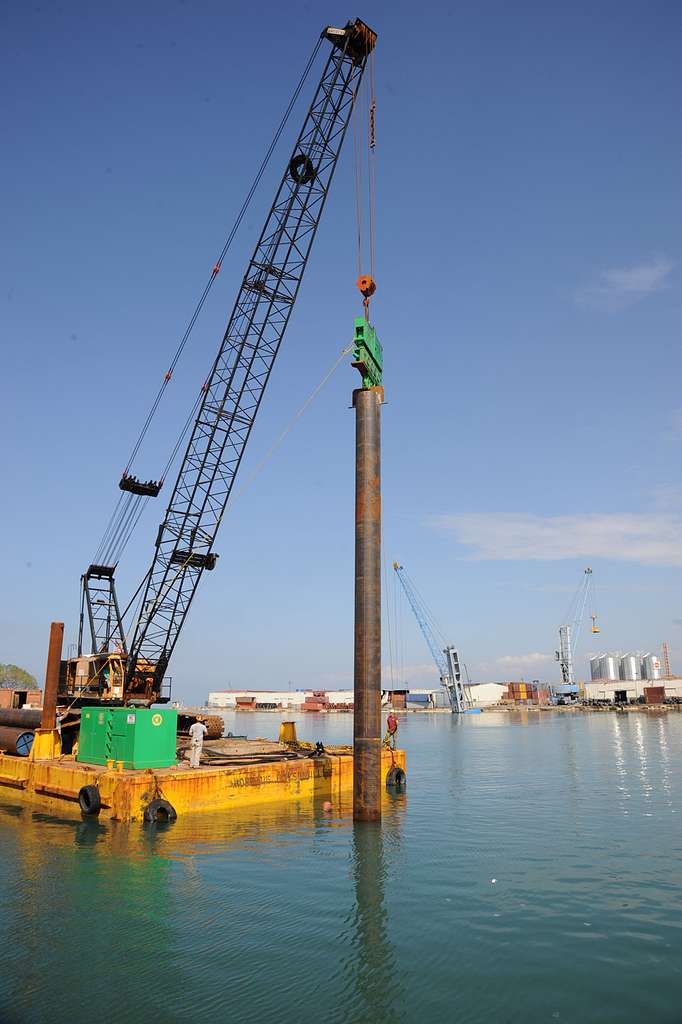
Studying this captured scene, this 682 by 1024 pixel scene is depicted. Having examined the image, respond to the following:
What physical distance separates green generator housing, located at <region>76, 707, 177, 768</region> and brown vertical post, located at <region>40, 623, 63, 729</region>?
4419 mm

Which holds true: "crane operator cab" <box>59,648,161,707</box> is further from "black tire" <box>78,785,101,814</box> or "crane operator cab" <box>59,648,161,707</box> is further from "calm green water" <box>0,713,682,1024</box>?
"black tire" <box>78,785,101,814</box>

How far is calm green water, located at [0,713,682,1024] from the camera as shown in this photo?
418 inches

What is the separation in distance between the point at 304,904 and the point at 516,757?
47692 mm

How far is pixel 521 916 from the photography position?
14625 mm

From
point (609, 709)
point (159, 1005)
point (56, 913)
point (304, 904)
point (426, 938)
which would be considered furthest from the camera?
point (609, 709)

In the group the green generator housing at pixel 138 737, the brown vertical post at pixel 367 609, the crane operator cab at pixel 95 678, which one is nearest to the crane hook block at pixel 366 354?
the brown vertical post at pixel 367 609

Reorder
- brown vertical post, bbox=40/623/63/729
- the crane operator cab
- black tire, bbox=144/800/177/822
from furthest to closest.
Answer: the crane operator cab → brown vertical post, bbox=40/623/63/729 → black tire, bbox=144/800/177/822

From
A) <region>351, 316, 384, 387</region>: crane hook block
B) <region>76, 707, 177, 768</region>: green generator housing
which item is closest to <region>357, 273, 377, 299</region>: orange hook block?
<region>351, 316, 384, 387</region>: crane hook block

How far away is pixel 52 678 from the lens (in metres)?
30.4

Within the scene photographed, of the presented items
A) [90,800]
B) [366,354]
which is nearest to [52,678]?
[90,800]

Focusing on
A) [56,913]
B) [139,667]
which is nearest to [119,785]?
[56,913]

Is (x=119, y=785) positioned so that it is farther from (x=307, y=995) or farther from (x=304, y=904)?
(x=307, y=995)

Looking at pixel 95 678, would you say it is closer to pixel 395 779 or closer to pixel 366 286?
pixel 395 779

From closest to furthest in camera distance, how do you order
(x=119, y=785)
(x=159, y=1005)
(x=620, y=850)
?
1. (x=159, y=1005)
2. (x=620, y=850)
3. (x=119, y=785)
